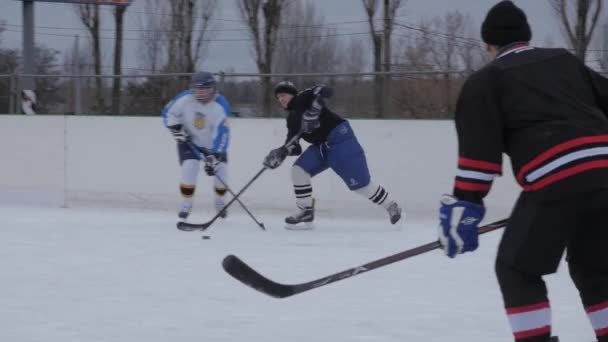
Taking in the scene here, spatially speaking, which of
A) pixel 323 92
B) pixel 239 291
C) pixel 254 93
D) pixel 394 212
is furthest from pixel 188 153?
pixel 239 291

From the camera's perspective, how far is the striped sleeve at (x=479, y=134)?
2088mm

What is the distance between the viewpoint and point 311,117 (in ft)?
17.8

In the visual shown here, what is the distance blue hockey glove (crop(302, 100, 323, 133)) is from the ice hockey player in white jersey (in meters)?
0.70

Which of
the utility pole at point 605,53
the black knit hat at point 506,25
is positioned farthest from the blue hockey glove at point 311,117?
the black knit hat at point 506,25

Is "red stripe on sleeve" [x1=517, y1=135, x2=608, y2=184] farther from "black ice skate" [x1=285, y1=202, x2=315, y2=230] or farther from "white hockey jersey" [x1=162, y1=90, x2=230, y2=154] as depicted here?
"white hockey jersey" [x1=162, y1=90, x2=230, y2=154]

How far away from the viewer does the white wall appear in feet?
20.5

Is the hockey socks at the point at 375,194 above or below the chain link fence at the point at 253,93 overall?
below

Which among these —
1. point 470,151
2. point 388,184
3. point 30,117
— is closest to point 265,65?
point 30,117

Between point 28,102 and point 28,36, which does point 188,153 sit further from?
point 28,36

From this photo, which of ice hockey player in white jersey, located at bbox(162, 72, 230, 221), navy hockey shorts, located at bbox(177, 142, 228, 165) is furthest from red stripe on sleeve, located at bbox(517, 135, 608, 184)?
navy hockey shorts, located at bbox(177, 142, 228, 165)

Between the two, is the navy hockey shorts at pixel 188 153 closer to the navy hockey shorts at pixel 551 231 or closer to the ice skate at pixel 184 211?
the ice skate at pixel 184 211

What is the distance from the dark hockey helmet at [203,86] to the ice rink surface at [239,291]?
884 mm

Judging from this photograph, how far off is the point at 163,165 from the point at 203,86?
4.00 feet

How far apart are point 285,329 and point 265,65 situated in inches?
336
